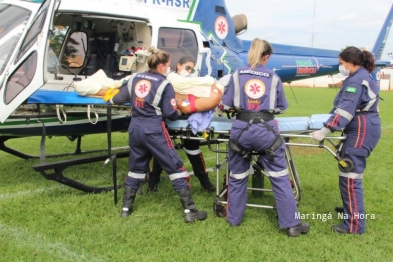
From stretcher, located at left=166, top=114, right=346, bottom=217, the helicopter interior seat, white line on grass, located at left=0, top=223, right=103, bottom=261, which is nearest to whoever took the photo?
white line on grass, located at left=0, top=223, right=103, bottom=261

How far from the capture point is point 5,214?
436cm

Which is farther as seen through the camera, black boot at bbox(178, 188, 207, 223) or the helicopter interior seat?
the helicopter interior seat

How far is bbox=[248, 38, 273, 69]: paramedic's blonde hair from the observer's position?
3.79 metres

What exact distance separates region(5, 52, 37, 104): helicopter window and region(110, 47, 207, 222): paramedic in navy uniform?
1.00 m

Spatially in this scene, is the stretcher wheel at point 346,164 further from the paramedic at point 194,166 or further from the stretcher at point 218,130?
the paramedic at point 194,166

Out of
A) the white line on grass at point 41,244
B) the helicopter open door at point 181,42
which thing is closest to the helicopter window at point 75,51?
the helicopter open door at point 181,42

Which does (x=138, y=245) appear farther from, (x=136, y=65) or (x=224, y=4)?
(x=224, y=4)

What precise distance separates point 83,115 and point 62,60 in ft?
5.68

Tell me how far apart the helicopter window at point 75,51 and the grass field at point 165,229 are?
6.38 ft

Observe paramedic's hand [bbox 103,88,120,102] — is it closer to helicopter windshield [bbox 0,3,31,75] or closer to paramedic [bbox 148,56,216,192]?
paramedic [bbox 148,56,216,192]

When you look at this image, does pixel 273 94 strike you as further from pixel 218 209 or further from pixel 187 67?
pixel 218 209

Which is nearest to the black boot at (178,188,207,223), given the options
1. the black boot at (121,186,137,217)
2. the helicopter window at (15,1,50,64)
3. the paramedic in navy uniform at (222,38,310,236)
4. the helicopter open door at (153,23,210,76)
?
the black boot at (121,186,137,217)

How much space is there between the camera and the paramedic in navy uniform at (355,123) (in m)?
3.65

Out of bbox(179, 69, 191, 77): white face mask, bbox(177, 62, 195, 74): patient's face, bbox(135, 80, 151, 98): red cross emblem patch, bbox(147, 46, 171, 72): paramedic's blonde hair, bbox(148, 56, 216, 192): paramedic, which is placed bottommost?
bbox(148, 56, 216, 192): paramedic
